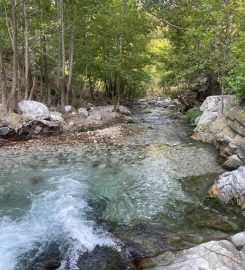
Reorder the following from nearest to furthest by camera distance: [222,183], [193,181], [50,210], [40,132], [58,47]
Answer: [50,210], [222,183], [193,181], [40,132], [58,47]

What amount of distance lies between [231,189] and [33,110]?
38.8 feet

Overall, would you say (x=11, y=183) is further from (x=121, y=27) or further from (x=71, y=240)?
(x=121, y=27)

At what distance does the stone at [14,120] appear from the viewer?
1612cm

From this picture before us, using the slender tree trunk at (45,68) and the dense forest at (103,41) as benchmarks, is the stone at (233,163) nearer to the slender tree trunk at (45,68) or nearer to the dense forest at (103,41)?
the dense forest at (103,41)

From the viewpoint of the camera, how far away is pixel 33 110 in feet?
57.5

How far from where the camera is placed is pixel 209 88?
960 inches

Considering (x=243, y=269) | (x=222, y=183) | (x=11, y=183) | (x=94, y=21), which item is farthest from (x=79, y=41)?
(x=243, y=269)

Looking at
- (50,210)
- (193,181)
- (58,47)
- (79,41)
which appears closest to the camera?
(50,210)

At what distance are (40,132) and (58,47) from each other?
784cm

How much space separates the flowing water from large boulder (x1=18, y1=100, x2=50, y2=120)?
10.5 feet

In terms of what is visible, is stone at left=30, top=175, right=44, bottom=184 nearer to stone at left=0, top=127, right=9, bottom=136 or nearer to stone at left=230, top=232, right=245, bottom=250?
stone at left=0, top=127, right=9, bottom=136

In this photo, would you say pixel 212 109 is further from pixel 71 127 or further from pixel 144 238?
pixel 144 238

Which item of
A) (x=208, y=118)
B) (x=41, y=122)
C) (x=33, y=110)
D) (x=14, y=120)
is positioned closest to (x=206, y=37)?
(x=208, y=118)

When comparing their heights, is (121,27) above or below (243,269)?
above
